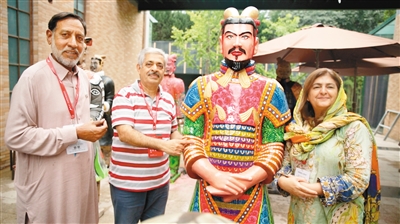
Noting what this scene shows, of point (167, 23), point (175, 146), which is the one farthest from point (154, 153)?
point (167, 23)

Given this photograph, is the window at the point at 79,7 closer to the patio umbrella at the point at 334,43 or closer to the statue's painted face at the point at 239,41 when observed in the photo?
the patio umbrella at the point at 334,43

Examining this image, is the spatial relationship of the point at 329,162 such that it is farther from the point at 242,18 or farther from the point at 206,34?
the point at 206,34

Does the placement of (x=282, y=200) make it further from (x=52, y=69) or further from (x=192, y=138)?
(x=52, y=69)

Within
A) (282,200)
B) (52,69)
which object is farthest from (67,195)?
(282,200)

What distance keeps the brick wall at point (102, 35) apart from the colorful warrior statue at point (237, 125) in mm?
4537

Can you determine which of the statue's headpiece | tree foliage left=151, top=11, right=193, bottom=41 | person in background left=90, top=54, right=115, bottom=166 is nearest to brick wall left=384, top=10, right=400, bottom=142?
person in background left=90, top=54, right=115, bottom=166

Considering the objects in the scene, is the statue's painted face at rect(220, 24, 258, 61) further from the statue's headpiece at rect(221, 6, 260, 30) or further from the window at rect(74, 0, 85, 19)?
the window at rect(74, 0, 85, 19)

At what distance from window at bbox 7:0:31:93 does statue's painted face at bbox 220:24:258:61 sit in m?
4.93

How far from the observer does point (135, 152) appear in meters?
2.18

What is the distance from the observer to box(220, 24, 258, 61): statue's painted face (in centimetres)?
187

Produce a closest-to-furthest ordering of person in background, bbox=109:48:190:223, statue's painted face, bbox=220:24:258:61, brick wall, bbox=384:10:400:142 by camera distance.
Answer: statue's painted face, bbox=220:24:258:61
person in background, bbox=109:48:190:223
brick wall, bbox=384:10:400:142

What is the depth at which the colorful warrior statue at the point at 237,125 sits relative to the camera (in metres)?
1.83

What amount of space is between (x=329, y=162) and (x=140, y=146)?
49.1 inches

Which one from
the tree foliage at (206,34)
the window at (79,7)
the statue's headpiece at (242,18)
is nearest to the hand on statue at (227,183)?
the statue's headpiece at (242,18)
